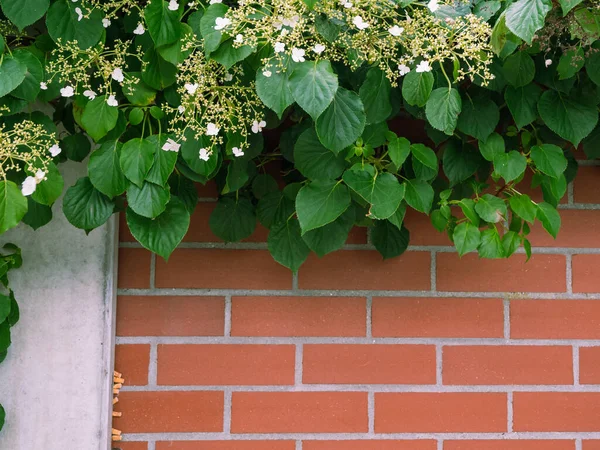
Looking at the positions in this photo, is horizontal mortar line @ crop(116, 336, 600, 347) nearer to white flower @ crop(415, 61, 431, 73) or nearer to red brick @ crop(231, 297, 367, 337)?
red brick @ crop(231, 297, 367, 337)

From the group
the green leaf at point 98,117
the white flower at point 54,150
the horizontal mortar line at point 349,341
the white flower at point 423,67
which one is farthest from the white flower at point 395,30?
the horizontal mortar line at point 349,341

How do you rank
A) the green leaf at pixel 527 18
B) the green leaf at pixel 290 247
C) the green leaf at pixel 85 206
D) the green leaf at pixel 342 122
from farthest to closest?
the green leaf at pixel 290 247 < the green leaf at pixel 85 206 < the green leaf at pixel 342 122 < the green leaf at pixel 527 18

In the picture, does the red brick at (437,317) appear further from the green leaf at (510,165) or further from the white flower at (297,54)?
the white flower at (297,54)

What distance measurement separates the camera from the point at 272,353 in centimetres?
123

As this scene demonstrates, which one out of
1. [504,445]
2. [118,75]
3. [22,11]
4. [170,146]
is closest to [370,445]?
[504,445]

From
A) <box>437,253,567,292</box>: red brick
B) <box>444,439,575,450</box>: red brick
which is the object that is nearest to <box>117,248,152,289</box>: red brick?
<box>437,253,567,292</box>: red brick

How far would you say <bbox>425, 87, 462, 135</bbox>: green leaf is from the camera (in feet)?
2.91

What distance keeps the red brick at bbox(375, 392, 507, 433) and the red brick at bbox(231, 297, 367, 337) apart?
150 mm

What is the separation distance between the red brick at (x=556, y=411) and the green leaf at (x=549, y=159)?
0.47 m

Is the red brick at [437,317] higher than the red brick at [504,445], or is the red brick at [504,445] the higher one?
the red brick at [437,317]

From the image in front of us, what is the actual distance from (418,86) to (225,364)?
64cm

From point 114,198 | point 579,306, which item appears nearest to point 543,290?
point 579,306

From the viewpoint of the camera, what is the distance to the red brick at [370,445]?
1.23 m

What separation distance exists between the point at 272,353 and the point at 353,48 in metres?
0.61
